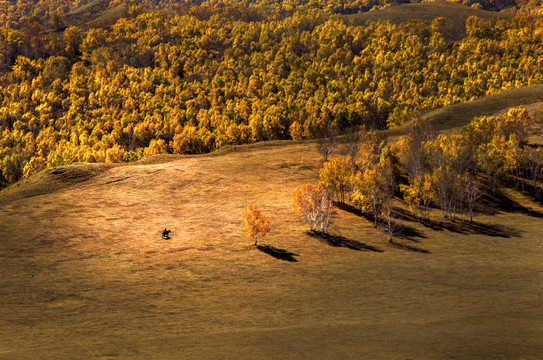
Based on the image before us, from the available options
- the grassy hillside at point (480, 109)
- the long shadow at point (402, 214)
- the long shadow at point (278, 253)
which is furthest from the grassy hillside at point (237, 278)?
the grassy hillside at point (480, 109)

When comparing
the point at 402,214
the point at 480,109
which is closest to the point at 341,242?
the point at 402,214

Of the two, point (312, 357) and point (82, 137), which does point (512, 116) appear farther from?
point (82, 137)

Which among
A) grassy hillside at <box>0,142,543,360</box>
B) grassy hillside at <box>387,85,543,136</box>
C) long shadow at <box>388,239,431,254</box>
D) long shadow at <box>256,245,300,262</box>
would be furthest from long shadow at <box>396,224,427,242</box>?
grassy hillside at <box>387,85,543,136</box>

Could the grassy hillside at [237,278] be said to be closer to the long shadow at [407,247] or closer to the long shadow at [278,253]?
the long shadow at [278,253]

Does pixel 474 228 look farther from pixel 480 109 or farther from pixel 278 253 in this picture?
pixel 480 109

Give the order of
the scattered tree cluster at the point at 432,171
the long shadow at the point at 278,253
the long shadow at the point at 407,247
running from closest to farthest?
1. the long shadow at the point at 278,253
2. the long shadow at the point at 407,247
3. the scattered tree cluster at the point at 432,171

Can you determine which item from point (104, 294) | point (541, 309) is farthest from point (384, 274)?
point (104, 294)
